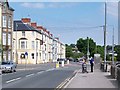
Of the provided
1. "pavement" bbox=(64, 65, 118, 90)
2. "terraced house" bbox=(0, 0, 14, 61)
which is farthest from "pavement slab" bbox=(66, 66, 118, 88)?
"terraced house" bbox=(0, 0, 14, 61)

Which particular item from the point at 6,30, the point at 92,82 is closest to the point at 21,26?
the point at 6,30

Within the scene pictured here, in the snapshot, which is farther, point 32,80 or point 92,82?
point 32,80

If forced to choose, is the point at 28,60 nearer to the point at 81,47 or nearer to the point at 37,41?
the point at 37,41

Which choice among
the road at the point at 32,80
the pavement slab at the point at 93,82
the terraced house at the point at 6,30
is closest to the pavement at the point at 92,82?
the pavement slab at the point at 93,82

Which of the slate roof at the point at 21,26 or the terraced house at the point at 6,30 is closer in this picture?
the terraced house at the point at 6,30

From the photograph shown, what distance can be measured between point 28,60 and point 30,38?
6.65m

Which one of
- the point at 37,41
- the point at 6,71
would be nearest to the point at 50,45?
the point at 37,41

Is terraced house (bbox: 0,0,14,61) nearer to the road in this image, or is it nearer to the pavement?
the road

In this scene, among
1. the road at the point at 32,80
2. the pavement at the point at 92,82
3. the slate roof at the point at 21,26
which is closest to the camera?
the pavement at the point at 92,82

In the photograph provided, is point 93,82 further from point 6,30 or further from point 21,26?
point 21,26

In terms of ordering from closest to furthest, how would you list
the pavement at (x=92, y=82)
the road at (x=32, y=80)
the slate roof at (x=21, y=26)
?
the pavement at (x=92, y=82), the road at (x=32, y=80), the slate roof at (x=21, y=26)

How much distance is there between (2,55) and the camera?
2840 inches

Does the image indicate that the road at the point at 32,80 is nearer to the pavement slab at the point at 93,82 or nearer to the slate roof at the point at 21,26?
the pavement slab at the point at 93,82

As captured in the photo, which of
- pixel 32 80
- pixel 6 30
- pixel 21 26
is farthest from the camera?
pixel 21 26
